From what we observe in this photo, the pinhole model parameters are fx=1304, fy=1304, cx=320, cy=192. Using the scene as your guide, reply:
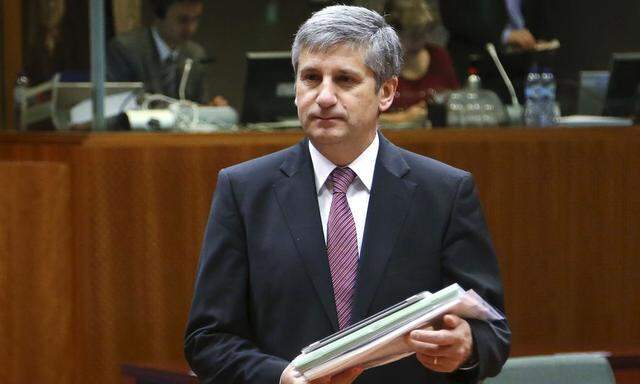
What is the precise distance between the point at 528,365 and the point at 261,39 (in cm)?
505

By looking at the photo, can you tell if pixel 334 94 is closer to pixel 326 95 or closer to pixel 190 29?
pixel 326 95

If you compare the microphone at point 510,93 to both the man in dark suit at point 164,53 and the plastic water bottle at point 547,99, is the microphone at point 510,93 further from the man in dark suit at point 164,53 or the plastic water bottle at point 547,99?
the man in dark suit at point 164,53


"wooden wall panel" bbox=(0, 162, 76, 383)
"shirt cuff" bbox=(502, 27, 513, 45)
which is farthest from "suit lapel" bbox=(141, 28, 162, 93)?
"shirt cuff" bbox=(502, 27, 513, 45)

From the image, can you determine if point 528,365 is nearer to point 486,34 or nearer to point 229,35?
point 486,34

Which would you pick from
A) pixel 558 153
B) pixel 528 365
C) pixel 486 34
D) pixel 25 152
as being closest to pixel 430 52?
pixel 486 34

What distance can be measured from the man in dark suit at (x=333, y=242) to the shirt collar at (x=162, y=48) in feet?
11.1

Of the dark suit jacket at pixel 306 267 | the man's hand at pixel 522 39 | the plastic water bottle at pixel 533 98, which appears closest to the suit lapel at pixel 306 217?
the dark suit jacket at pixel 306 267

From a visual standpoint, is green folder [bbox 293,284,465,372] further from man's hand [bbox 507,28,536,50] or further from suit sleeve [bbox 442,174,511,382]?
man's hand [bbox 507,28,536,50]

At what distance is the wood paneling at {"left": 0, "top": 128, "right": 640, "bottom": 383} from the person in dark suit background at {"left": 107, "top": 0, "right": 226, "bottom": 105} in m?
0.51

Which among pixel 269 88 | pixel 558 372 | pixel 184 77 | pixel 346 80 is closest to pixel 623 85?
pixel 269 88

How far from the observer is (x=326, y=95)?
2131 mm

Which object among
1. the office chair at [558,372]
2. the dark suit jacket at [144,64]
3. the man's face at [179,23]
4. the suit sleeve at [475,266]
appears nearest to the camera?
the suit sleeve at [475,266]

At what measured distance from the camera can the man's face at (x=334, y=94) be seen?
214 cm

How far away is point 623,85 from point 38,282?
264 cm
